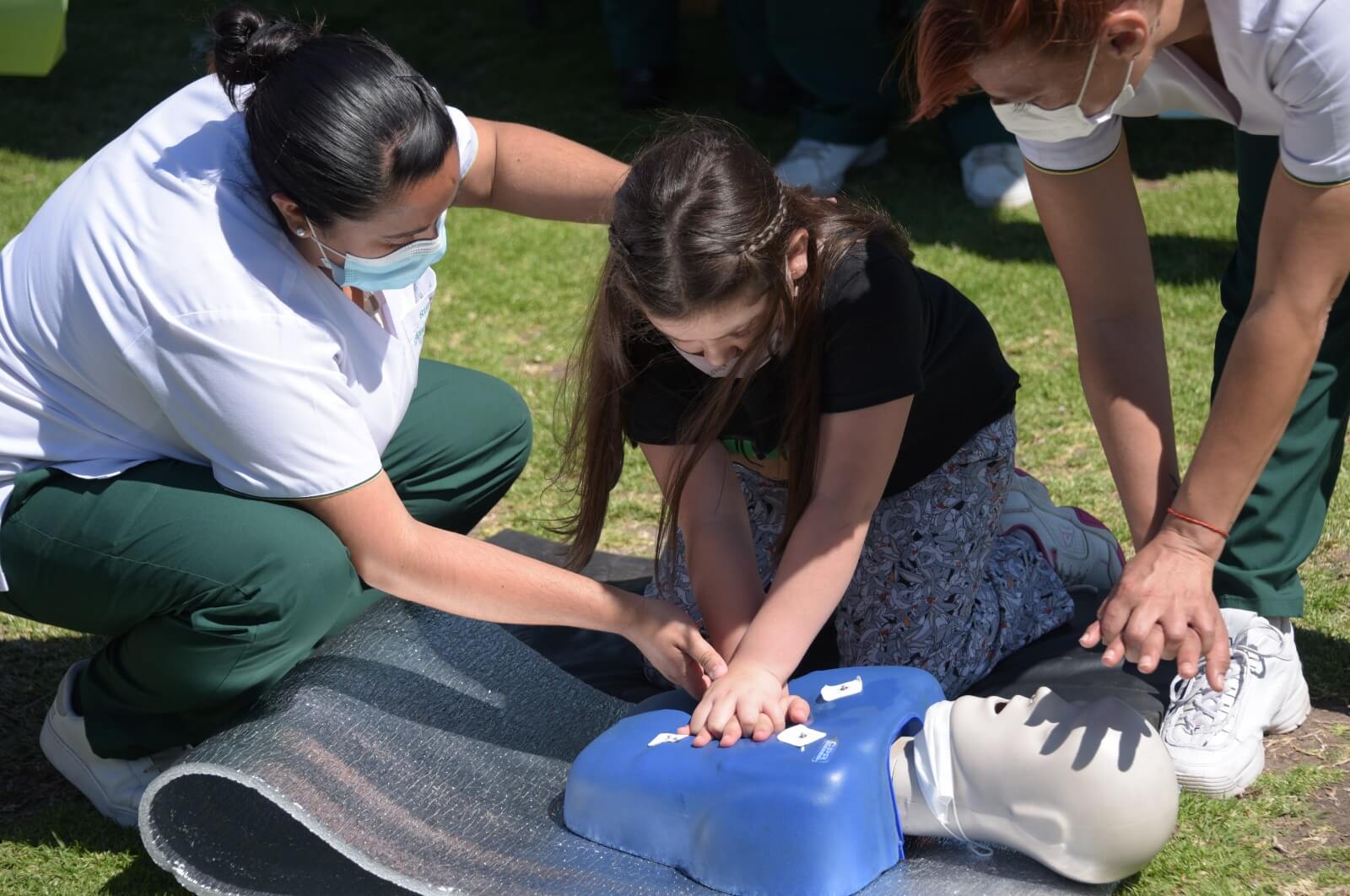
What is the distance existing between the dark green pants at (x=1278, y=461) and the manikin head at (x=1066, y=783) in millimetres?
447

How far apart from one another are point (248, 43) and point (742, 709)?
3.45 ft

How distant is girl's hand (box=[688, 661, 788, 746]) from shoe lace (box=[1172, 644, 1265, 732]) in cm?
58

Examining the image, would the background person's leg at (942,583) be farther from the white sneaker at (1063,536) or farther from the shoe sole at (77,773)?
the shoe sole at (77,773)

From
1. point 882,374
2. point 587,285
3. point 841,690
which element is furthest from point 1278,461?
point 587,285

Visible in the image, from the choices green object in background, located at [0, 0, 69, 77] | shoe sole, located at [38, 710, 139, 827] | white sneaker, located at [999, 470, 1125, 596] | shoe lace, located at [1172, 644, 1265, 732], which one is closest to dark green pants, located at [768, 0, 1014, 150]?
Answer: green object in background, located at [0, 0, 69, 77]

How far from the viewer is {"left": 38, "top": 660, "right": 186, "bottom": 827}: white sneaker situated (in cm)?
196

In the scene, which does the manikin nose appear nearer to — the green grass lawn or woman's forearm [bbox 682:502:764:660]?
woman's forearm [bbox 682:502:764:660]

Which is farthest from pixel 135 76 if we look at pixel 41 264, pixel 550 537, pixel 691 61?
pixel 41 264

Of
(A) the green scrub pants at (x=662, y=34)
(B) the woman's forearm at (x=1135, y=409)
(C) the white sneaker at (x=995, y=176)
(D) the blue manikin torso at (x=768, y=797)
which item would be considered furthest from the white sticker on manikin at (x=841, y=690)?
(A) the green scrub pants at (x=662, y=34)

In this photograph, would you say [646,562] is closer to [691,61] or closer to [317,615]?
[317,615]

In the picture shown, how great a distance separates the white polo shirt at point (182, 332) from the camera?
65.5 inches

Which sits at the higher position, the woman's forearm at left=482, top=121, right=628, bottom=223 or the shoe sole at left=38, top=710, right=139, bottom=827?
the woman's forearm at left=482, top=121, right=628, bottom=223

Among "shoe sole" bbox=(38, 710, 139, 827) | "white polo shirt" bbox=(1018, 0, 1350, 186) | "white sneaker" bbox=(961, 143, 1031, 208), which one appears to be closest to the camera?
"white polo shirt" bbox=(1018, 0, 1350, 186)

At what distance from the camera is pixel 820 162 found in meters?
4.50
